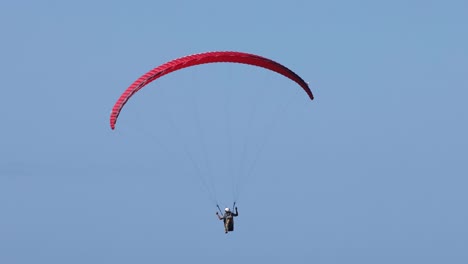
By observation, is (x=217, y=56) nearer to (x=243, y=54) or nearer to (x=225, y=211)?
(x=243, y=54)

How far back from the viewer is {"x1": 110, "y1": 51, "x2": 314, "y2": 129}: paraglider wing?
7806 centimetres

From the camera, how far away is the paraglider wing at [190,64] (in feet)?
256

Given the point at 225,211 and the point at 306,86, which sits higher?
the point at 306,86

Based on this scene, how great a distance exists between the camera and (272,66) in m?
81.4

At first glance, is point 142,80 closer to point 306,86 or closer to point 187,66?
point 187,66

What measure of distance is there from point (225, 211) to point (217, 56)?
7.80 m

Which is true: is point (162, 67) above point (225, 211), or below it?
above

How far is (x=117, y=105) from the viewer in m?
78.2

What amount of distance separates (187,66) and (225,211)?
762cm

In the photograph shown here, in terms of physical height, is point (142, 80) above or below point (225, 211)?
above

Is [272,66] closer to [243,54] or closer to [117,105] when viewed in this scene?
[243,54]

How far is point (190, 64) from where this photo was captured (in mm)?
79188

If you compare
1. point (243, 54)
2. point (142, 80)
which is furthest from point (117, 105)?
point (243, 54)

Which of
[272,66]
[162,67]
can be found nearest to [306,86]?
[272,66]
